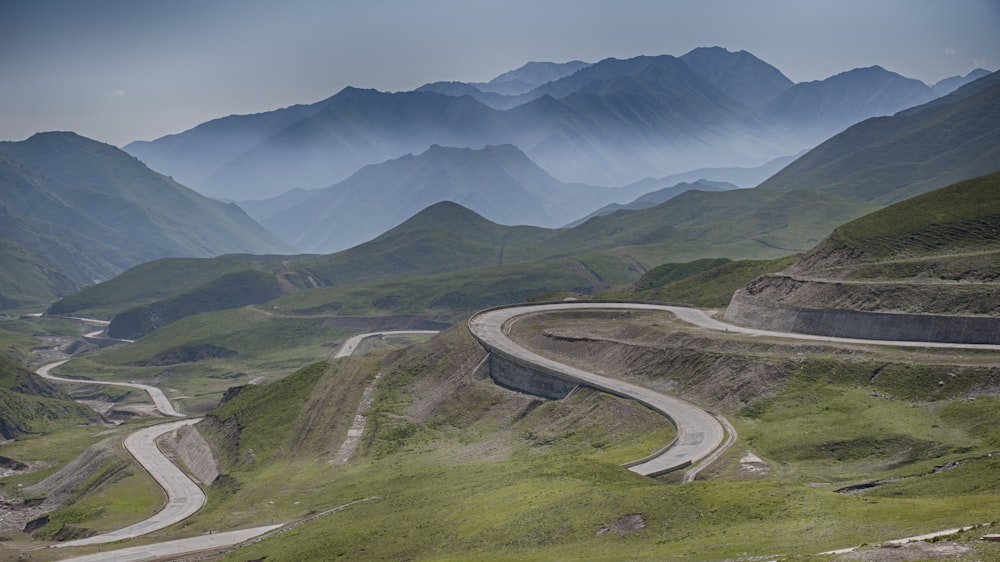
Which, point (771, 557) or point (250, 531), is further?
point (250, 531)

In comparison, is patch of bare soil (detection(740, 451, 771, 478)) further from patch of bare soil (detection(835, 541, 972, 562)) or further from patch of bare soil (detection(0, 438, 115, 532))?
patch of bare soil (detection(0, 438, 115, 532))

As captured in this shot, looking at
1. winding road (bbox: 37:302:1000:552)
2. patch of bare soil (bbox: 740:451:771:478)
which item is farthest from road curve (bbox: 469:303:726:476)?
patch of bare soil (bbox: 740:451:771:478)

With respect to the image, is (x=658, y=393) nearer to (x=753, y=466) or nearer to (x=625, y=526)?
(x=753, y=466)

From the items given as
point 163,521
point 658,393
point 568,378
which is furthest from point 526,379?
point 163,521

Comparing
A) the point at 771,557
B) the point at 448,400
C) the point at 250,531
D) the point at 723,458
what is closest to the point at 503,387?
the point at 448,400

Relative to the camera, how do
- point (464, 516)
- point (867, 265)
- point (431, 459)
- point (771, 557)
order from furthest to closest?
point (867, 265) < point (431, 459) < point (464, 516) < point (771, 557)

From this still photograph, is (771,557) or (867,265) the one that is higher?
(867,265)

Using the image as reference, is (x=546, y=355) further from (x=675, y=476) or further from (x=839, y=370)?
(x=675, y=476)
